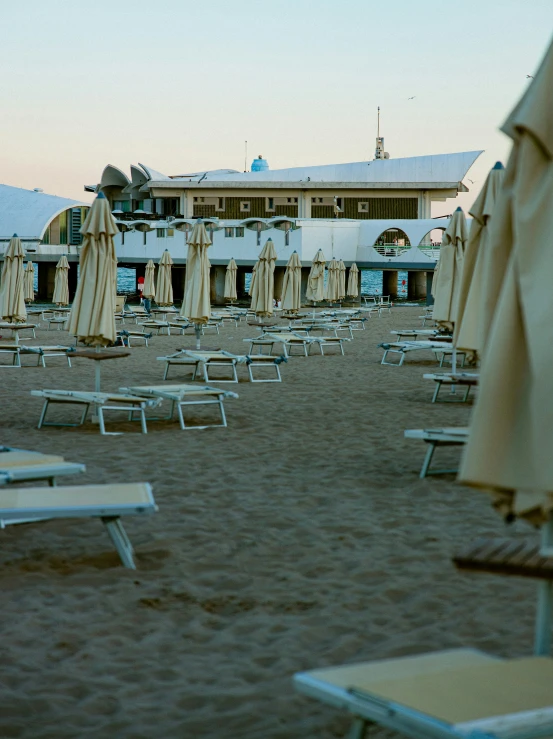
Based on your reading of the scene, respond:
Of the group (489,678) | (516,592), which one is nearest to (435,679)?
(489,678)

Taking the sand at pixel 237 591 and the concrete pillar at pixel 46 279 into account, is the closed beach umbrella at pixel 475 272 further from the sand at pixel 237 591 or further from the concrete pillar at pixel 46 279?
the concrete pillar at pixel 46 279

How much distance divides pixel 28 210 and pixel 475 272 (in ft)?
143

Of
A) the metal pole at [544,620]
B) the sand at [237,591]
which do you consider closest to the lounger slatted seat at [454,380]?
the sand at [237,591]

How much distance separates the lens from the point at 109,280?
34.6 feet

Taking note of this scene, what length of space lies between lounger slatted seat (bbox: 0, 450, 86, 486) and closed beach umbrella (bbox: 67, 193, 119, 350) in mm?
4875

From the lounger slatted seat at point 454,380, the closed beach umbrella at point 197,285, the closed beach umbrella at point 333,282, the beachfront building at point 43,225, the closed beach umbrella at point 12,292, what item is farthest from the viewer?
the beachfront building at point 43,225

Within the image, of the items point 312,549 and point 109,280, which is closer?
point 312,549

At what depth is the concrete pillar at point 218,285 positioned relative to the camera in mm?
43375

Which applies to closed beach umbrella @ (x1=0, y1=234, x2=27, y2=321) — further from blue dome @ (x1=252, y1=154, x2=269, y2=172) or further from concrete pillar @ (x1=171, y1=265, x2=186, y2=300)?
blue dome @ (x1=252, y1=154, x2=269, y2=172)

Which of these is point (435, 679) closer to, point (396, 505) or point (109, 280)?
point (396, 505)

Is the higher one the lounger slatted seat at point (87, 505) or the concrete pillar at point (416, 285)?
the concrete pillar at point (416, 285)

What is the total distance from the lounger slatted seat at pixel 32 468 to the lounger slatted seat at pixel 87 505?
218mm

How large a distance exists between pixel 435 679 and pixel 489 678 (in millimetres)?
135

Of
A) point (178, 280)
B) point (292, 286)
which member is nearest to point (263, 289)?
point (292, 286)
